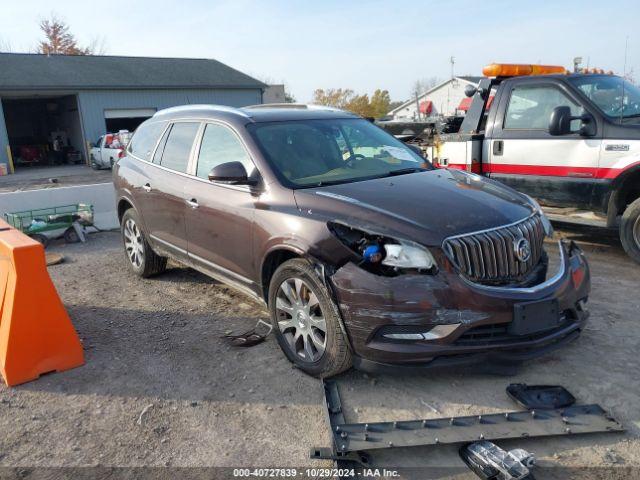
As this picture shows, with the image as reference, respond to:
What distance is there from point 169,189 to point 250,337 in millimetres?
1713

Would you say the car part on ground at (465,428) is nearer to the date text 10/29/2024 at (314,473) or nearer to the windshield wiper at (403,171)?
the date text 10/29/2024 at (314,473)

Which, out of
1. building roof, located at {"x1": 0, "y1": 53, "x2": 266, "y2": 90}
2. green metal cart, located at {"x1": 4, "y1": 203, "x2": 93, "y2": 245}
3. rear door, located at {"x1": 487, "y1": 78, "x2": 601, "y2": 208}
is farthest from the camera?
building roof, located at {"x1": 0, "y1": 53, "x2": 266, "y2": 90}

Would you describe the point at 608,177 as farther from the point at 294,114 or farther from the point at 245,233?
the point at 245,233

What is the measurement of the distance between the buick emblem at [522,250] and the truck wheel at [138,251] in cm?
399

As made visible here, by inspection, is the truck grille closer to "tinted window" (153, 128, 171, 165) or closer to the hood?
the hood

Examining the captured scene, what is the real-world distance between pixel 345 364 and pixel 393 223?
0.98 meters

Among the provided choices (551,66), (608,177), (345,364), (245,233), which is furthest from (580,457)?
(551,66)

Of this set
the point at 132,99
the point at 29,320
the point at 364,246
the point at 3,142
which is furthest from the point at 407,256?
the point at 132,99

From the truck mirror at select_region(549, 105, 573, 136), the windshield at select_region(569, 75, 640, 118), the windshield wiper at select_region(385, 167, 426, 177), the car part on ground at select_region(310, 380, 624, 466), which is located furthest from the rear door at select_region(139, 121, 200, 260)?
the windshield at select_region(569, 75, 640, 118)

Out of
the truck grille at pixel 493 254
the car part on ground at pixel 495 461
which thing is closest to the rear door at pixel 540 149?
the truck grille at pixel 493 254

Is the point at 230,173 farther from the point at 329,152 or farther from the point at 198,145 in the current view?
the point at 198,145

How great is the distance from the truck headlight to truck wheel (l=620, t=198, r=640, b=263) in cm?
366

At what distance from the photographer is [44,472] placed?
9.63 ft

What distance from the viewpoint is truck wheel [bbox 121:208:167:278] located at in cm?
604
